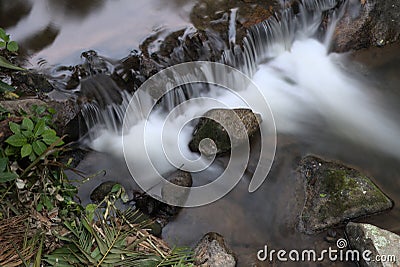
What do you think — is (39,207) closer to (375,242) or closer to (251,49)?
(375,242)

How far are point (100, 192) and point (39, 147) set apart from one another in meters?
1.03

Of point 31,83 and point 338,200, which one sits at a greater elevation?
point 31,83

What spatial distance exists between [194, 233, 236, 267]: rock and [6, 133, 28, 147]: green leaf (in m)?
1.38

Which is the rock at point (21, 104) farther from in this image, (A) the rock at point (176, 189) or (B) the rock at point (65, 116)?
(A) the rock at point (176, 189)

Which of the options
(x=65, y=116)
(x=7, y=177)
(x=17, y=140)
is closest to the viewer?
(x=7, y=177)

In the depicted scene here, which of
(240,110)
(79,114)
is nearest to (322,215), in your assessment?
(240,110)

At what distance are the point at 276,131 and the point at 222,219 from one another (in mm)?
1032

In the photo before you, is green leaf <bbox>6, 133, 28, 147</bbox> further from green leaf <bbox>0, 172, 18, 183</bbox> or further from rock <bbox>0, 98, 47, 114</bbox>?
rock <bbox>0, 98, 47, 114</bbox>

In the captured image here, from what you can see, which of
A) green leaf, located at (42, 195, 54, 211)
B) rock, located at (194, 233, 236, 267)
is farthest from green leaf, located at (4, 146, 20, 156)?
rock, located at (194, 233, 236, 267)

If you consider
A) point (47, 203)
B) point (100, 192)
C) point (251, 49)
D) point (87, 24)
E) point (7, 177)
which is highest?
point (87, 24)

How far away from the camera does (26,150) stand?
243cm

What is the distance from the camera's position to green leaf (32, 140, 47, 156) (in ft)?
8.11

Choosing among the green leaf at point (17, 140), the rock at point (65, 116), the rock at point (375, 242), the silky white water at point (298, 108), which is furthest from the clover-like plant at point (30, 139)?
the rock at point (375, 242)

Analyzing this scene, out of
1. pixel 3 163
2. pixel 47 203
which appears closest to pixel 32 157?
pixel 3 163
